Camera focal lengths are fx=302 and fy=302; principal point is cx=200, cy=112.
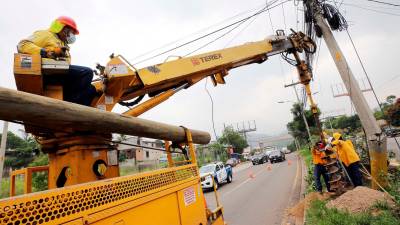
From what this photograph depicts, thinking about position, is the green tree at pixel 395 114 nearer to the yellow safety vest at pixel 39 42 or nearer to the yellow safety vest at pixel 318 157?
the yellow safety vest at pixel 318 157

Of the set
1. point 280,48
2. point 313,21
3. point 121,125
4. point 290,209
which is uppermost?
point 313,21

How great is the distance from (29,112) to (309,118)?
42.8 metres

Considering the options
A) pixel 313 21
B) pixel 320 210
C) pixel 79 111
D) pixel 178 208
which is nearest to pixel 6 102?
pixel 79 111

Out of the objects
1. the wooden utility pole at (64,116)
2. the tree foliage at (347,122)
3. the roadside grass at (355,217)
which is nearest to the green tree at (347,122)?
A: the tree foliage at (347,122)

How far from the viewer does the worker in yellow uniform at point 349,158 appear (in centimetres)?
809

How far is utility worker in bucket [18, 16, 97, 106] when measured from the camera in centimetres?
335

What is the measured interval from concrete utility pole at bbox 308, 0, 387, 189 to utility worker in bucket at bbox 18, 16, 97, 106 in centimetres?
761

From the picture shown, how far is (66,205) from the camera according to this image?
2.11m

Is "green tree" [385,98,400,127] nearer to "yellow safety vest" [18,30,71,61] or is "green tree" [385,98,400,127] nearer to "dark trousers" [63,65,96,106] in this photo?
"dark trousers" [63,65,96,106]

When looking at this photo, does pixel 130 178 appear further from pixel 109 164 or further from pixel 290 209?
pixel 290 209

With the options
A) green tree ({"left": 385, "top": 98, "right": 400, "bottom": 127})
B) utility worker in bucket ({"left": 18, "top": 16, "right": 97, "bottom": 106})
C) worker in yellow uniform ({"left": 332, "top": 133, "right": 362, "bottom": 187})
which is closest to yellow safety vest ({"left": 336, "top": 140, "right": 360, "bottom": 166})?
worker in yellow uniform ({"left": 332, "top": 133, "right": 362, "bottom": 187})

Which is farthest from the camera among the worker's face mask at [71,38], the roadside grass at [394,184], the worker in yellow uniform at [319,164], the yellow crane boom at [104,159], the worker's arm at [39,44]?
the worker in yellow uniform at [319,164]

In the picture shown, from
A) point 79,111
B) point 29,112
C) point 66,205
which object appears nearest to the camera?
point 66,205

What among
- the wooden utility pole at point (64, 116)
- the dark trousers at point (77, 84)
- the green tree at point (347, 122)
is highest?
the green tree at point (347, 122)
